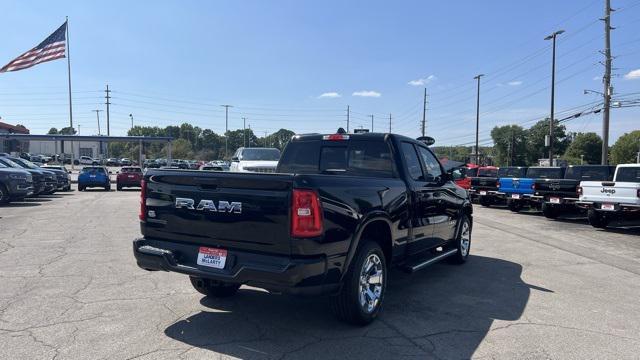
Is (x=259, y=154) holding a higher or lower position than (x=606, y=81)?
lower

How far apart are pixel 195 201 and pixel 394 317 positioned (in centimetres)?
241

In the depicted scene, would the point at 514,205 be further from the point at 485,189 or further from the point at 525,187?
the point at 485,189

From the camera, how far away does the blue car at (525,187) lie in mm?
18797

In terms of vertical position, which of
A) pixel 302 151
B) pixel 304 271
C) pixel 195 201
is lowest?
pixel 304 271

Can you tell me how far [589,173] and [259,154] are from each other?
1160 centimetres

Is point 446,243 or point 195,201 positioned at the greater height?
point 195,201

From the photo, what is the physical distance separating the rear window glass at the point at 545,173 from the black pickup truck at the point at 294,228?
1464 cm

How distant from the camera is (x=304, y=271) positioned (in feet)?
13.5

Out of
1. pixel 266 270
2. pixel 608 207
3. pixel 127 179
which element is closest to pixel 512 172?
pixel 608 207

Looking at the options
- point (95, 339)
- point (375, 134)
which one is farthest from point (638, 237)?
point (95, 339)

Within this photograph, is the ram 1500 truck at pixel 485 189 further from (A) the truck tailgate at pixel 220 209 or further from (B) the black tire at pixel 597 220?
(A) the truck tailgate at pixel 220 209

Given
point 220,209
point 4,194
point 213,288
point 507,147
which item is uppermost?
point 507,147

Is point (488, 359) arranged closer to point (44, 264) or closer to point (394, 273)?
point (394, 273)

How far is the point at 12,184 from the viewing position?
17.7m
